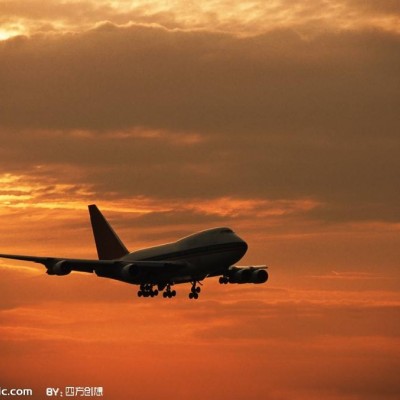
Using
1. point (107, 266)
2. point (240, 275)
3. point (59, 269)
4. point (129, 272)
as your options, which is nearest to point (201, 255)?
point (129, 272)

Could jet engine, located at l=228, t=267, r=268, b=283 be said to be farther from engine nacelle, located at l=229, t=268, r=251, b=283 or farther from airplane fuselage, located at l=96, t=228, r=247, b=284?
airplane fuselage, located at l=96, t=228, r=247, b=284

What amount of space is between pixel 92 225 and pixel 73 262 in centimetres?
2727

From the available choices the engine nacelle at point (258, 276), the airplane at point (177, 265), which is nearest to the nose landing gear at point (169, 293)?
the airplane at point (177, 265)

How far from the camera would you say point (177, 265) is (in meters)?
112

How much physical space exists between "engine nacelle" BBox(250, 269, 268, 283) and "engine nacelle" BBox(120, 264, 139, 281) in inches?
614

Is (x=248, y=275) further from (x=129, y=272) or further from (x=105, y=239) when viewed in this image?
(x=105, y=239)

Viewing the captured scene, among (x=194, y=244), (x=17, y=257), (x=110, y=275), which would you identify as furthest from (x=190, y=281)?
(x=17, y=257)

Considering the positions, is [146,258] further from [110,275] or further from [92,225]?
[92,225]

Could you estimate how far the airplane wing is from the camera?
11250 cm

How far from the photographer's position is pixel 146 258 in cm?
11950

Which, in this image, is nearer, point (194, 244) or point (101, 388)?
point (101, 388)

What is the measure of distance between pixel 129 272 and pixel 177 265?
21.0 ft

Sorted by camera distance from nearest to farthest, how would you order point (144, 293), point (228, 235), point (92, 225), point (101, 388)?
point (101, 388) → point (228, 235) → point (144, 293) → point (92, 225)

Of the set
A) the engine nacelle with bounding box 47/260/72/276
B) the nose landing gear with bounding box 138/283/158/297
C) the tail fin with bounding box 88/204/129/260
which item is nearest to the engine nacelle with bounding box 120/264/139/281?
the nose landing gear with bounding box 138/283/158/297
